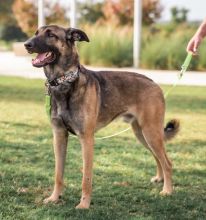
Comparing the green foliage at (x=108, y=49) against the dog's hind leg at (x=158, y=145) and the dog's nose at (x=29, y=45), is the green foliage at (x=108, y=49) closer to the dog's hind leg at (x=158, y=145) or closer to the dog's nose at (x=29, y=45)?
the dog's hind leg at (x=158, y=145)

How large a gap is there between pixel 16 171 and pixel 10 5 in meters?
46.7

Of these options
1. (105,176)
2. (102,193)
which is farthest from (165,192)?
(105,176)

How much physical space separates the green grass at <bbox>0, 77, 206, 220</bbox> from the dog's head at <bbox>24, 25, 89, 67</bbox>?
1.42 m

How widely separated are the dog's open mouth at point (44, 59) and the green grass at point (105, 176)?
1380 millimetres

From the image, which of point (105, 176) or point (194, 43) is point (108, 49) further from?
point (194, 43)

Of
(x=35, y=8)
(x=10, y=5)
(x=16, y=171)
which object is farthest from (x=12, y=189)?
(x=10, y=5)

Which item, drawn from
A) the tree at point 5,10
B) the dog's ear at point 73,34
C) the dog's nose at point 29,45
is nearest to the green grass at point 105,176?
the dog's nose at point 29,45

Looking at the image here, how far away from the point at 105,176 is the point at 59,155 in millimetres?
1012

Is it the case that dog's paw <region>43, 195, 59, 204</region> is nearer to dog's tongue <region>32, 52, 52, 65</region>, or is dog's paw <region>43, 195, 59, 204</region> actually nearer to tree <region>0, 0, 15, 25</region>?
dog's tongue <region>32, 52, 52, 65</region>

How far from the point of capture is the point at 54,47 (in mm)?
5062

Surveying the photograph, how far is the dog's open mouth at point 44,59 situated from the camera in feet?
16.4

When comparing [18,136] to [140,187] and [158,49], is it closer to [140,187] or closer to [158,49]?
[140,187]

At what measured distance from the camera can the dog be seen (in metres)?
5.10

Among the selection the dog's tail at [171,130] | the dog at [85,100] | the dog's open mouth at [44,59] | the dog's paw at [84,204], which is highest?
the dog's open mouth at [44,59]
